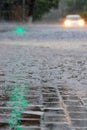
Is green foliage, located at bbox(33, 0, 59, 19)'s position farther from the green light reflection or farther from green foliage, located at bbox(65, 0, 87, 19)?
the green light reflection

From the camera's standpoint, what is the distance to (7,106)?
6664 millimetres

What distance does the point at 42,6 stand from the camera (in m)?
57.9

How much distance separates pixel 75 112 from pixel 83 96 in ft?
4.29

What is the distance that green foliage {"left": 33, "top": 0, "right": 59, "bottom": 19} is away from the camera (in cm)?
5769

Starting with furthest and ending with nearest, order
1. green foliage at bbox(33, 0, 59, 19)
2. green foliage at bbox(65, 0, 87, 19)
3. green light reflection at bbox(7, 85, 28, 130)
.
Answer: green foliage at bbox(65, 0, 87, 19), green foliage at bbox(33, 0, 59, 19), green light reflection at bbox(7, 85, 28, 130)

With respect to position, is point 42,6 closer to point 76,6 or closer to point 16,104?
point 76,6

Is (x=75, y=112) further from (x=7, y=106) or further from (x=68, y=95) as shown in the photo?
(x=68, y=95)

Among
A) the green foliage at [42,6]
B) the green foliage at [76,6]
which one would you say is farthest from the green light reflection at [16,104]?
the green foliage at [76,6]

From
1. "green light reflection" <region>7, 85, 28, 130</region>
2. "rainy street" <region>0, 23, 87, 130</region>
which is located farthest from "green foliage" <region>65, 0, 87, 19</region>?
"green light reflection" <region>7, 85, 28, 130</region>

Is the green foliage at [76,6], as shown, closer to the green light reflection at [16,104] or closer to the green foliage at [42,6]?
the green foliage at [42,6]

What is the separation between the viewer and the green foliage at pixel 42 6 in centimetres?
5769

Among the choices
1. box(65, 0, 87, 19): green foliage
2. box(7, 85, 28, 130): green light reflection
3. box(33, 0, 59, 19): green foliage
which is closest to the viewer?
box(7, 85, 28, 130): green light reflection

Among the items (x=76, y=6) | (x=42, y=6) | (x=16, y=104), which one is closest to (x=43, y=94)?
(x=16, y=104)

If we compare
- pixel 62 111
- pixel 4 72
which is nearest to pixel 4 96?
pixel 62 111
